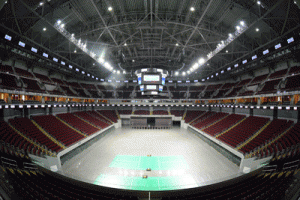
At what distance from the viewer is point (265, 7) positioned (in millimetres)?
11320

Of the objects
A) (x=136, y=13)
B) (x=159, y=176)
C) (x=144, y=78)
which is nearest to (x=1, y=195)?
(x=159, y=176)

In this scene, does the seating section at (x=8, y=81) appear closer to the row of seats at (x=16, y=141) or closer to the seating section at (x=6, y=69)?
the seating section at (x=6, y=69)

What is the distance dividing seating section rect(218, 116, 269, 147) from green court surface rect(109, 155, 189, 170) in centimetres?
650

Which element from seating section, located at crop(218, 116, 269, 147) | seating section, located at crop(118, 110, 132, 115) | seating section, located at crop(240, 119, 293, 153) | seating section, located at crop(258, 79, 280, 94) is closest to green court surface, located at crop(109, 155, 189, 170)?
seating section, located at crop(240, 119, 293, 153)

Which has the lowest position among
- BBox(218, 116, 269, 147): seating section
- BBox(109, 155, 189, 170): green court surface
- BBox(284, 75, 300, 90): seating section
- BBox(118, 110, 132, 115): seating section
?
BBox(109, 155, 189, 170): green court surface

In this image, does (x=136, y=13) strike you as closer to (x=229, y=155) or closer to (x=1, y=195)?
(x=1, y=195)

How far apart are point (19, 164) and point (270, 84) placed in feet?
95.0

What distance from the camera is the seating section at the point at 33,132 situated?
12.4 metres

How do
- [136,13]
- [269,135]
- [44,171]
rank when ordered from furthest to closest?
[136,13] < [269,135] < [44,171]

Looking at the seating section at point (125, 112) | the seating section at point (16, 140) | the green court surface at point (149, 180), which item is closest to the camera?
the green court surface at point (149, 180)

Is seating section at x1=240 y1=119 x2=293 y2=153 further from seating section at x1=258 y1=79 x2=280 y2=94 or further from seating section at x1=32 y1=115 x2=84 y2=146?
seating section at x1=32 y1=115 x2=84 y2=146

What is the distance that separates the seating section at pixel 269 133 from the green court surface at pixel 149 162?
20.3ft

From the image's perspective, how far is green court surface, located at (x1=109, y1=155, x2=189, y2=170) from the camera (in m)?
11.5

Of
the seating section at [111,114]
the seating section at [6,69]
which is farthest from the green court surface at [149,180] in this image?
the seating section at [111,114]
